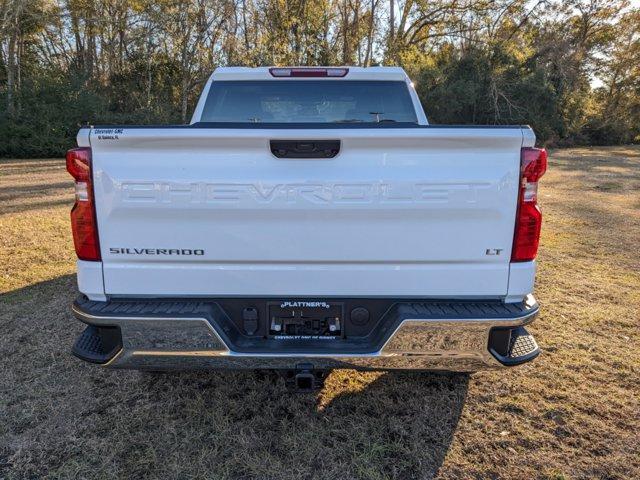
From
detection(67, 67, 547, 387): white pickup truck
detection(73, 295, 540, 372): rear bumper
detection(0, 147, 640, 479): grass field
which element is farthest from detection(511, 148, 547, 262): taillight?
detection(0, 147, 640, 479): grass field

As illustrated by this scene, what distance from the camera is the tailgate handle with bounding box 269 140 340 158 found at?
2.22 m

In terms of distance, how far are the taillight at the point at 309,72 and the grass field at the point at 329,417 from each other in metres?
2.41

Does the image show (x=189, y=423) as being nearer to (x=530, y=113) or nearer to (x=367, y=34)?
(x=367, y=34)

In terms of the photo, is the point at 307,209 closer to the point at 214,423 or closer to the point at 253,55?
the point at 214,423

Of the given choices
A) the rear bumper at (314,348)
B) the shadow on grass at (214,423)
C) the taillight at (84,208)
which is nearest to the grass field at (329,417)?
the shadow on grass at (214,423)

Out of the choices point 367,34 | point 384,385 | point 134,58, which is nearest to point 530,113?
point 367,34

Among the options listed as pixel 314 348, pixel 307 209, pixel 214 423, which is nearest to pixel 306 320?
pixel 314 348

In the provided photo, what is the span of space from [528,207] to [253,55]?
20.4m

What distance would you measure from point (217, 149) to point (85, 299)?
104 centimetres

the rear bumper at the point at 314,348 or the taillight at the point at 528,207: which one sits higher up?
the taillight at the point at 528,207

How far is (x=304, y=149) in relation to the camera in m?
2.24

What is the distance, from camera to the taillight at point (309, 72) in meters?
3.81

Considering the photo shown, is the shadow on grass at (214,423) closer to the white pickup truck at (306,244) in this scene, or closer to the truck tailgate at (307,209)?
the white pickup truck at (306,244)

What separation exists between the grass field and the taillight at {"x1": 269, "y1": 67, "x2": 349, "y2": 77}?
2406 mm
